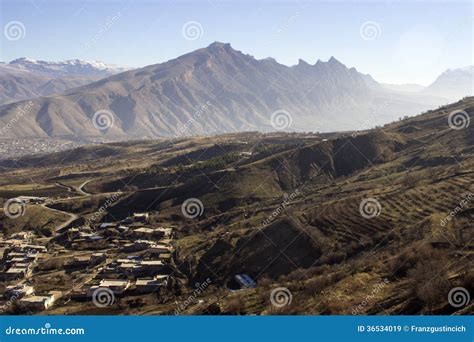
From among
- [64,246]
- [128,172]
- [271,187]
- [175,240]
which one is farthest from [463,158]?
[128,172]

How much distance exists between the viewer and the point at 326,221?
64750 mm

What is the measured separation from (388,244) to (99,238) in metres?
52.0

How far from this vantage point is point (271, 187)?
11050cm
